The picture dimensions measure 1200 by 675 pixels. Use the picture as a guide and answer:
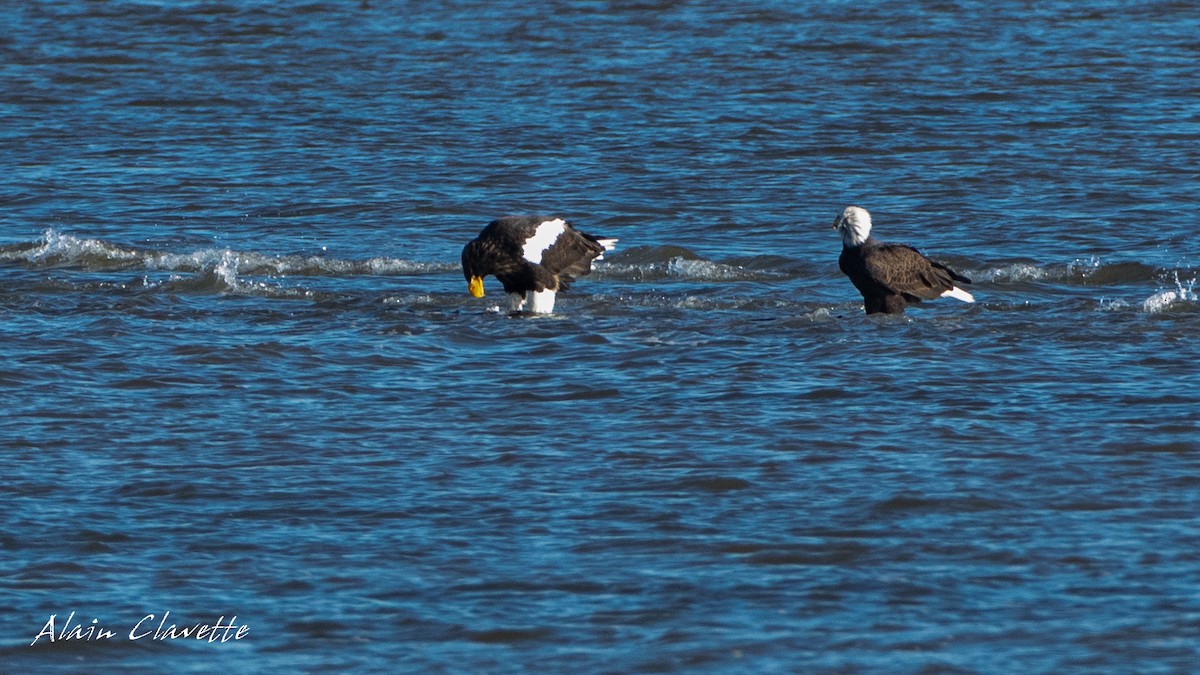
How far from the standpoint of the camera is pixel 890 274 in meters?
11.2

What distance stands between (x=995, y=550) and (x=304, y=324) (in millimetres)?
5418

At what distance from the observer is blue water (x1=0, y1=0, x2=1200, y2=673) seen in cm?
649

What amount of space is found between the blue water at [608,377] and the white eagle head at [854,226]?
1.48 ft

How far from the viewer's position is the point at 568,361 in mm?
10289

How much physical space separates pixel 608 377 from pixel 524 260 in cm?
189

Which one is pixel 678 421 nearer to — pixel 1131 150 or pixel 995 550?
pixel 995 550

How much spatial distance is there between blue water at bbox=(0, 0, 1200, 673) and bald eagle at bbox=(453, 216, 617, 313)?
0.25 meters

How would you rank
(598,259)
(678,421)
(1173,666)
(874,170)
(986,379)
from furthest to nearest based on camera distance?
(874,170) < (598,259) < (986,379) < (678,421) < (1173,666)

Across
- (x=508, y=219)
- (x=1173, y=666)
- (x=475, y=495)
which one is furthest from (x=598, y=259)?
(x=1173, y=666)

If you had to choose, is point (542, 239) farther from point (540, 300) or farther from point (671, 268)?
point (671, 268)
